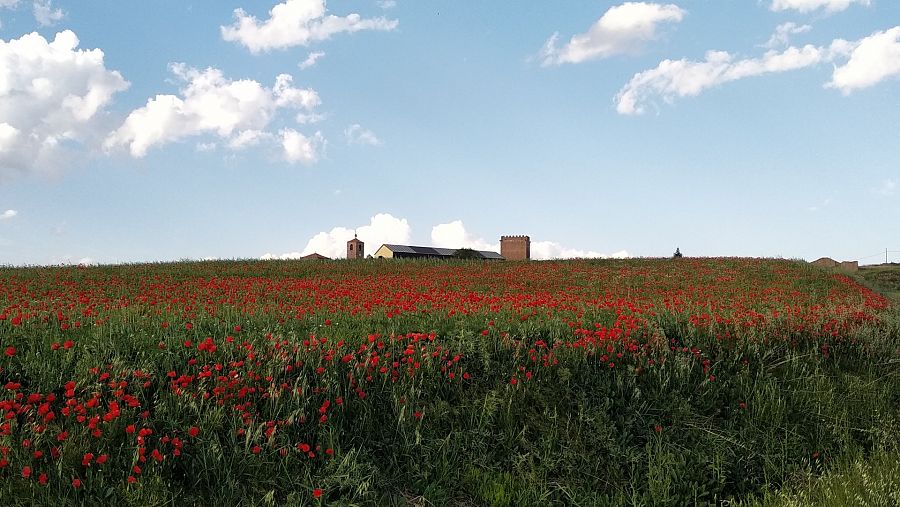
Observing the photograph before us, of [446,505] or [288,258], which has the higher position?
[288,258]

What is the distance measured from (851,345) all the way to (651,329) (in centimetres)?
464

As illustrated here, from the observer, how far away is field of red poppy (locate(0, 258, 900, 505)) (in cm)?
493

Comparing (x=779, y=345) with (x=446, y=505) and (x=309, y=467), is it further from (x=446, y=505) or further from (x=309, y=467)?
(x=309, y=467)

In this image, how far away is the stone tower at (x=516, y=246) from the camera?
84.8 meters

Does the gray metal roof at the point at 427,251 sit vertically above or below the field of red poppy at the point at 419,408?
above

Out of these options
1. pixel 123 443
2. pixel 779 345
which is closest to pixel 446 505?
→ pixel 123 443

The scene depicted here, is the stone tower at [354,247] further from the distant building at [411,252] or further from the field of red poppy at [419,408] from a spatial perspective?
the field of red poppy at [419,408]

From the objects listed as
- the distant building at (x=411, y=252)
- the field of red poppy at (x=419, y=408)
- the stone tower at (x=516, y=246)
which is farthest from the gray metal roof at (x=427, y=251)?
the field of red poppy at (x=419, y=408)

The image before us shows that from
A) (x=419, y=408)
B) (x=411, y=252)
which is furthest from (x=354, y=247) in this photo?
(x=419, y=408)

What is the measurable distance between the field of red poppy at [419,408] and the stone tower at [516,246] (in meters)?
75.3

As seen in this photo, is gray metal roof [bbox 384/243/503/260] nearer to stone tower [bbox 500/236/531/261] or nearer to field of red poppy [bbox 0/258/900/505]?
stone tower [bbox 500/236/531/261]

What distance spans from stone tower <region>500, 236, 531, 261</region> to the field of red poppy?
75287 mm

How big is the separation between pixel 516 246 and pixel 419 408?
79.8 meters

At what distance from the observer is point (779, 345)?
9.41 meters
